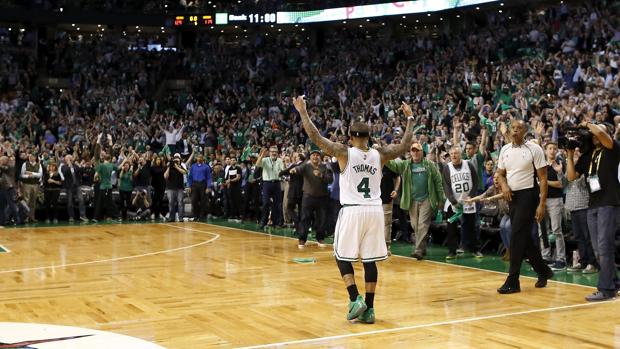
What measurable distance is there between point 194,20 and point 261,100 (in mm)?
5887

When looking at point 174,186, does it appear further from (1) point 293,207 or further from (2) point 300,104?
(2) point 300,104

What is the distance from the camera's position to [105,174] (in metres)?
20.3

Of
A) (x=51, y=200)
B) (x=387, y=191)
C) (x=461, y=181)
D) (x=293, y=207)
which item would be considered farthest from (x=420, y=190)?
(x=51, y=200)

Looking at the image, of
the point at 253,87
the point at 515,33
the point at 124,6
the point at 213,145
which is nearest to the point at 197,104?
the point at 253,87

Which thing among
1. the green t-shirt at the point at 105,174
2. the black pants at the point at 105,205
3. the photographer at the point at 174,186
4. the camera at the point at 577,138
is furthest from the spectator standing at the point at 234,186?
the camera at the point at 577,138

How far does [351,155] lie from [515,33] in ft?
71.4

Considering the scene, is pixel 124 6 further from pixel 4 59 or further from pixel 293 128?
pixel 293 128

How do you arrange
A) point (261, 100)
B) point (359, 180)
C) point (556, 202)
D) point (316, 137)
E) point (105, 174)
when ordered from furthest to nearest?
1. point (261, 100)
2. point (105, 174)
3. point (556, 202)
4. point (359, 180)
5. point (316, 137)

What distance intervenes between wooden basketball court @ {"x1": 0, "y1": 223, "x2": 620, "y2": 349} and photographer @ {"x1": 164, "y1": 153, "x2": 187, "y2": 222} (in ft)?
21.9

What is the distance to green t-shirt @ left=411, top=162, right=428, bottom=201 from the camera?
1262 centimetres

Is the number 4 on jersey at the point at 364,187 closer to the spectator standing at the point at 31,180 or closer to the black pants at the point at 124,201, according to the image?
the spectator standing at the point at 31,180

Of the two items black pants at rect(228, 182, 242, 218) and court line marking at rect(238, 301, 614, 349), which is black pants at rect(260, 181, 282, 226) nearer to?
black pants at rect(228, 182, 242, 218)

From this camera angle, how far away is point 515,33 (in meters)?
27.4

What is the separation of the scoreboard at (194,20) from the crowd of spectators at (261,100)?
67.6 inches
